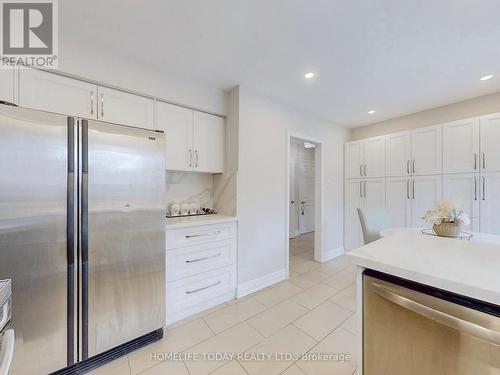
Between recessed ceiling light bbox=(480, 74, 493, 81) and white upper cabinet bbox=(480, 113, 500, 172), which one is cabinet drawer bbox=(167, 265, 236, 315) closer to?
Answer: white upper cabinet bbox=(480, 113, 500, 172)

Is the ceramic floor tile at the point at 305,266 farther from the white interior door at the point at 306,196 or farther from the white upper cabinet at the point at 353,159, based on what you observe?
the white interior door at the point at 306,196

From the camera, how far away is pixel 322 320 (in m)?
1.97

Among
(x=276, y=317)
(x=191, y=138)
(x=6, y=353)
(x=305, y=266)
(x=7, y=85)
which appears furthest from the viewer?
(x=305, y=266)

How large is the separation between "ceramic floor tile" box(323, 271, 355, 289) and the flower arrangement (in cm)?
145

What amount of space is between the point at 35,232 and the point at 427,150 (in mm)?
4318

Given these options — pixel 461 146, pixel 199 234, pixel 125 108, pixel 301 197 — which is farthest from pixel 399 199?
pixel 125 108

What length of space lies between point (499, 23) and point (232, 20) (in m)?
1.97

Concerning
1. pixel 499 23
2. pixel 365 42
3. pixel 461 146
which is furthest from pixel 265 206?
pixel 461 146

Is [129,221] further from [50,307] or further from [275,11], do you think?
[275,11]

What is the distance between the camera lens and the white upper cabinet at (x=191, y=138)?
2.19m

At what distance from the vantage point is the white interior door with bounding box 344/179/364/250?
146 inches

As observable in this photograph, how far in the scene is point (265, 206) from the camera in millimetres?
2682

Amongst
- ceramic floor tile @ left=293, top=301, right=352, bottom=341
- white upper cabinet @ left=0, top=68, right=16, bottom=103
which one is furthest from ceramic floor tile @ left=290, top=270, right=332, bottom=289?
white upper cabinet @ left=0, top=68, right=16, bottom=103

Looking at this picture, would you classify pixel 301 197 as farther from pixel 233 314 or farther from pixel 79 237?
pixel 79 237
